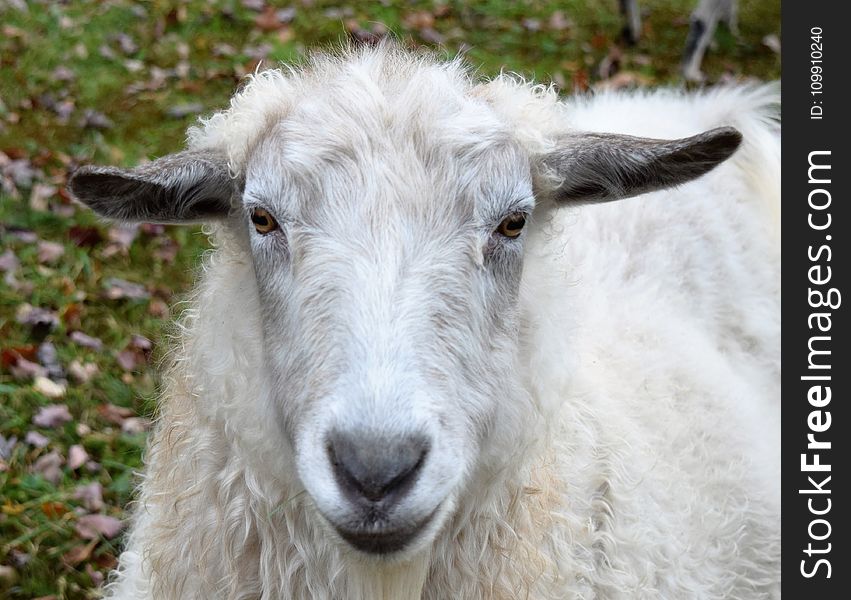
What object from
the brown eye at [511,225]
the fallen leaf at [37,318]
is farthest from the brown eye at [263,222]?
the fallen leaf at [37,318]

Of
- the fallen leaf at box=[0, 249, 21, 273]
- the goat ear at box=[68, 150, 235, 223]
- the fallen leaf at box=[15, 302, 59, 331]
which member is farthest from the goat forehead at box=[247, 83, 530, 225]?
the fallen leaf at box=[0, 249, 21, 273]

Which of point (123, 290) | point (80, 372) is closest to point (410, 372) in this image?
point (80, 372)

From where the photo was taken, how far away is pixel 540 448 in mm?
2926

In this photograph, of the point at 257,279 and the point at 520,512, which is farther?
the point at 520,512

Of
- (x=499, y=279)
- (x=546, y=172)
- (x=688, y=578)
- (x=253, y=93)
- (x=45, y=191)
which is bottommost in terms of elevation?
(x=688, y=578)

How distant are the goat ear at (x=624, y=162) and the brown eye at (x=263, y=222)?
0.82 meters

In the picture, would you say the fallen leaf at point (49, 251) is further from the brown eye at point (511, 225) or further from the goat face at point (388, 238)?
the brown eye at point (511, 225)

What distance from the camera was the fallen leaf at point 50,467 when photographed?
15.3ft

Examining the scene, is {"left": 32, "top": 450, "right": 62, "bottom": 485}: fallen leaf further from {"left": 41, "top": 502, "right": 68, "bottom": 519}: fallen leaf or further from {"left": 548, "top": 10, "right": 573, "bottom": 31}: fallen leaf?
{"left": 548, "top": 10, "right": 573, "bottom": 31}: fallen leaf

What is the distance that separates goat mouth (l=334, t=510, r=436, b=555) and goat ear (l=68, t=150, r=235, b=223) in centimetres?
109

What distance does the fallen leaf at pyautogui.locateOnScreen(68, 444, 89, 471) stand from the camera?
15.5 feet

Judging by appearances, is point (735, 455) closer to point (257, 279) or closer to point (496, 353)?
point (496, 353)
